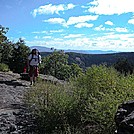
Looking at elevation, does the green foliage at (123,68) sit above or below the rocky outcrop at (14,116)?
above

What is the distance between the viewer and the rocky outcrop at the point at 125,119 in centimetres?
518

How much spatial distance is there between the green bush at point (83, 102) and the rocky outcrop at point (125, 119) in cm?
70

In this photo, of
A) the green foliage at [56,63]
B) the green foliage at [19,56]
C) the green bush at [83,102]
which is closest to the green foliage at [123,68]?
the green bush at [83,102]

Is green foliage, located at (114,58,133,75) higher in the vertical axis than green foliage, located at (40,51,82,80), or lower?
higher

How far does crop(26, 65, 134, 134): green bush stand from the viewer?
6.68m

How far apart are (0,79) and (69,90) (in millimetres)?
8064

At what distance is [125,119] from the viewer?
531 cm

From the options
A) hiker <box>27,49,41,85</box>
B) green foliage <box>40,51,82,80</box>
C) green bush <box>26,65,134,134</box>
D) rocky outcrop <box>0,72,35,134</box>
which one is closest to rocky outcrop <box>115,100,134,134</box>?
green bush <box>26,65,134,134</box>

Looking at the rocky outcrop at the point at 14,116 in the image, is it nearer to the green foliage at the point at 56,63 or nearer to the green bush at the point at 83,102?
the green bush at the point at 83,102

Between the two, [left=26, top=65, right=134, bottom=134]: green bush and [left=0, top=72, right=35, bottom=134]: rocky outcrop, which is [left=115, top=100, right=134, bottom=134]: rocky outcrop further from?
[left=0, top=72, right=35, bottom=134]: rocky outcrop

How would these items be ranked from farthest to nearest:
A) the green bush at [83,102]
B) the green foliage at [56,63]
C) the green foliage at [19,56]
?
the green foliage at [56,63] < the green foliage at [19,56] < the green bush at [83,102]

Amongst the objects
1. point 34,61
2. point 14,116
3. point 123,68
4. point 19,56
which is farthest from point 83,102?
point 19,56

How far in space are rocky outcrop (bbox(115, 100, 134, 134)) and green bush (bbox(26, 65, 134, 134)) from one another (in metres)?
0.70

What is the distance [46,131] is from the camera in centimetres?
743
